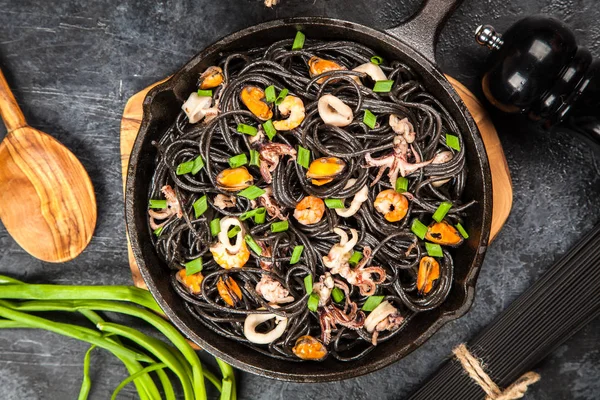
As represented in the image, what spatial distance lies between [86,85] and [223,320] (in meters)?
1.87

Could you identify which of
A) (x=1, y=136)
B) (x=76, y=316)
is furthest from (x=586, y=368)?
(x=1, y=136)

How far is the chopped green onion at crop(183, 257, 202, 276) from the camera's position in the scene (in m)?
3.58

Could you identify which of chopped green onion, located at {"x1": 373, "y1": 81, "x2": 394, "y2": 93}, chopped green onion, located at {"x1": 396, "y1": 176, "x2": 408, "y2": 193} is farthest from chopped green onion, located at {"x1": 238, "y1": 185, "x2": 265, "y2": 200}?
chopped green onion, located at {"x1": 373, "y1": 81, "x2": 394, "y2": 93}

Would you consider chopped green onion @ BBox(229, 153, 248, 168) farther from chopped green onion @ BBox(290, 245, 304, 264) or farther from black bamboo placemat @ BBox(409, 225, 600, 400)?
black bamboo placemat @ BBox(409, 225, 600, 400)

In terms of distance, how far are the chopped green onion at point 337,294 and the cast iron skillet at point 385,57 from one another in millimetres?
402

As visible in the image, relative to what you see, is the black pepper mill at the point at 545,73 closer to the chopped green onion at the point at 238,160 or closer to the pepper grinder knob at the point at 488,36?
the pepper grinder knob at the point at 488,36

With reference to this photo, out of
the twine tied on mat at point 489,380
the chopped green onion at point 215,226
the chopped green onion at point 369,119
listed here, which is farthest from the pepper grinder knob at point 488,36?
the twine tied on mat at point 489,380

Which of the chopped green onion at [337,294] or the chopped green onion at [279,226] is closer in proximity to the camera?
the chopped green onion at [279,226]

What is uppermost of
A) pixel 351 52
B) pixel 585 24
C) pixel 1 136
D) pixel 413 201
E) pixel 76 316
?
pixel 585 24

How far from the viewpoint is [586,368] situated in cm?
414

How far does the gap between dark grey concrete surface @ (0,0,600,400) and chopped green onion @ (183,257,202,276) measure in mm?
847

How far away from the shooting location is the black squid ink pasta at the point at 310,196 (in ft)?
11.2

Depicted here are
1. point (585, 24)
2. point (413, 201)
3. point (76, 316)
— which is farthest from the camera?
point (76, 316)

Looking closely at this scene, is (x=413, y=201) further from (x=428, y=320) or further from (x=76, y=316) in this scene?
(x=76, y=316)
